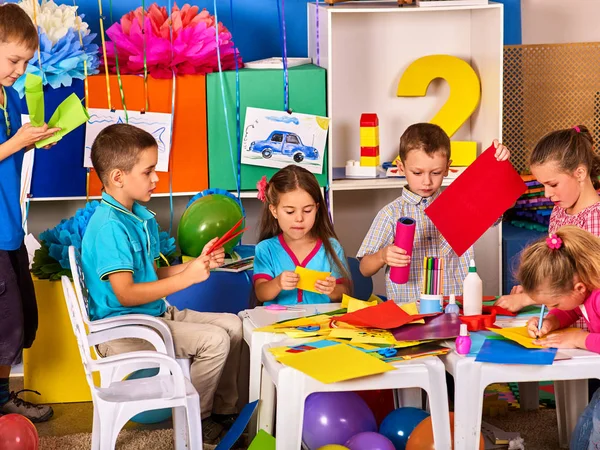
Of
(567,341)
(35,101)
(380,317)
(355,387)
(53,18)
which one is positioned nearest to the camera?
(355,387)

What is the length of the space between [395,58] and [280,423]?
7.38ft

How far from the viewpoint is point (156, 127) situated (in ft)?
10.8

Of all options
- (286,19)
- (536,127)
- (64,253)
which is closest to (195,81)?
(286,19)

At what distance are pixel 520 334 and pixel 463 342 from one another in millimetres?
185

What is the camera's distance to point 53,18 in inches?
123

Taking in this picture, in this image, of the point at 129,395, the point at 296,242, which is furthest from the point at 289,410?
the point at 296,242

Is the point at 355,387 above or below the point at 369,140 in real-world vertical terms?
below

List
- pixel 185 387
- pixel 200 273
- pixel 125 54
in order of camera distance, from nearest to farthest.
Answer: pixel 185 387 → pixel 200 273 → pixel 125 54

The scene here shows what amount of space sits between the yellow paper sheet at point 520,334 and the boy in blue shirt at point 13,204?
1.47 metres

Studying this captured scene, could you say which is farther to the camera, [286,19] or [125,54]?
[286,19]

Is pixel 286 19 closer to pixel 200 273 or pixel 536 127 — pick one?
pixel 536 127

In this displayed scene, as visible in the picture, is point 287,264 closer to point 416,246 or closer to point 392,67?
point 416,246

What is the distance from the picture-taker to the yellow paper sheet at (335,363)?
5.98 ft

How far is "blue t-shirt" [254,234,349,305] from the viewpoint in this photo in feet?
8.87
